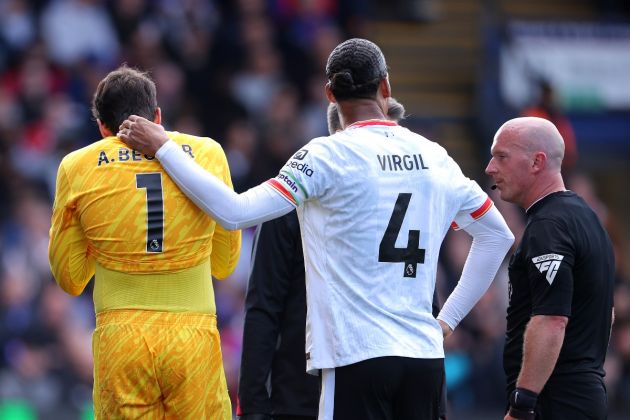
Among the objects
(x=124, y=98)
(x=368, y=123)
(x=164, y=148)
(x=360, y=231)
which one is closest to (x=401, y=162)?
(x=368, y=123)

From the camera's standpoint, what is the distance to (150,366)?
4852mm

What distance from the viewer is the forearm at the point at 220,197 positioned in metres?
4.75

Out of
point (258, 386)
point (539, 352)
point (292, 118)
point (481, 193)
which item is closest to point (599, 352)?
point (539, 352)

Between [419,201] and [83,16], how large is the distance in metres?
8.86

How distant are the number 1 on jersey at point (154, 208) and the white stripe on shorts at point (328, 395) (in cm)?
84

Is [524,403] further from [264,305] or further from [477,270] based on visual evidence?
[264,305]

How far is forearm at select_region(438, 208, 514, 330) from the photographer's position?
5336 millimetres

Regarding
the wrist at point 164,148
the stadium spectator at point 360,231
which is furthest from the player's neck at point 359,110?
the wrist at point 164,148

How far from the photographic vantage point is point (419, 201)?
4.82 metres

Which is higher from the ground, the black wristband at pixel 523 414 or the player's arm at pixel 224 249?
the player's arm at pixel 224 249

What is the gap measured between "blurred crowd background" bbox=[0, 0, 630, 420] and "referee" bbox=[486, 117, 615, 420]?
6344 mm

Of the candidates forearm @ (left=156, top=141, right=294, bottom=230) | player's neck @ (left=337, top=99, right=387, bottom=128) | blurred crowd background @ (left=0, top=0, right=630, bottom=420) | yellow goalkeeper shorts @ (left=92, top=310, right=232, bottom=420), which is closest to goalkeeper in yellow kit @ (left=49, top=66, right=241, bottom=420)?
yellow goalkeeper shorts @ (left=92, top=310, right=232, bottom=420)

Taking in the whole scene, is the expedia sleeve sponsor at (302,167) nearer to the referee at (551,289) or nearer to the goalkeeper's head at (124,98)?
the goalkeeper's head at (124,98)

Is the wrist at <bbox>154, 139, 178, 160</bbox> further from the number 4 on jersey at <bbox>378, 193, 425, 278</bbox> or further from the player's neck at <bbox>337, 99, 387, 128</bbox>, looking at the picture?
the number 4 on jersey at <bbox>378, 193, 425, 278</bbox>
